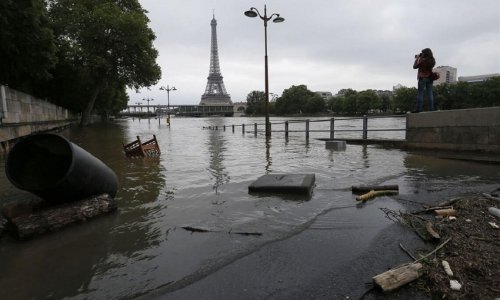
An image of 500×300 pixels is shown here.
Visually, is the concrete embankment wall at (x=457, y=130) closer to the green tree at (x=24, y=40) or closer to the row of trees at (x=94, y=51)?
the green tree at (x=24, y=40)

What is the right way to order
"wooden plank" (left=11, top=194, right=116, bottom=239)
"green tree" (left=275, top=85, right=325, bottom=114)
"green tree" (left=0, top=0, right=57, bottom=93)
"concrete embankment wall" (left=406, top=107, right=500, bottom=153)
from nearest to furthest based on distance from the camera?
1. "wooden plank" (left=11, top=194, right=116, bottom=239)
2. "concrete embankment wall" (left=406, top=107, right=500, bottom=153)
3. "green tree" (left=0, top=0, right=57, bottom=93)
4. "green tree" (left=275, top=85, right=325, bottom=114)

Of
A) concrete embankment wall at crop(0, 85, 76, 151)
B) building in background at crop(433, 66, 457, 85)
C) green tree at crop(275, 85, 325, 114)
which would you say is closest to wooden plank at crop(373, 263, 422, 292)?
concrete embankment wall at crop(0, 85, 76, 151)

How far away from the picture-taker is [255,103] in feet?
521

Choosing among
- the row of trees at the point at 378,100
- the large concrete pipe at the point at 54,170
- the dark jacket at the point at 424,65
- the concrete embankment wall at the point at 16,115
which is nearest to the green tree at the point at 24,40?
the concrete embankment wall at the point at 16,115

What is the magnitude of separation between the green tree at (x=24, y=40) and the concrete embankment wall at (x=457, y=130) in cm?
1466

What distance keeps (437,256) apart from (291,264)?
137 cm

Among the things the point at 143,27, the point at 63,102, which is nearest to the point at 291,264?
the point at 143,27

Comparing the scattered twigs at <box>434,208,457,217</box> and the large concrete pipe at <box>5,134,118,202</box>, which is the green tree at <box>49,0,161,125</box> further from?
the scattered twigs at <box>434,208,457,217</box>

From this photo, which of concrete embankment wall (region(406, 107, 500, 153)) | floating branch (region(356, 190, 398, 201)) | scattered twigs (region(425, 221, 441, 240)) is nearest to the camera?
scattered twigs (region(425, 221, 441, 240))

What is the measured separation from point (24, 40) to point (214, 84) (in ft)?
456

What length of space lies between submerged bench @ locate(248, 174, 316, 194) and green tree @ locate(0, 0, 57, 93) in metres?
11.8

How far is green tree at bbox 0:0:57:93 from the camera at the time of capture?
13.4 meters

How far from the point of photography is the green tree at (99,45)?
35438 millimetres

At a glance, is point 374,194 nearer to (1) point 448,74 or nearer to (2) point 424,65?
(2) point 424,65
